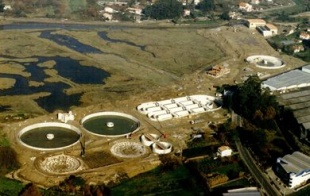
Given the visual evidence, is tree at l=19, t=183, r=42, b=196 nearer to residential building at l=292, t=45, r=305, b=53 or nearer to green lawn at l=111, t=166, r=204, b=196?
green lawn at l=111, t=166, r=204, b=196

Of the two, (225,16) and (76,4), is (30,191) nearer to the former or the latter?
(225,16)

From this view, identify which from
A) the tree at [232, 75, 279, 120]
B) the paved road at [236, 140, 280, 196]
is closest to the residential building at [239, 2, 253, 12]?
the tree at [232, 75, 279, 120]

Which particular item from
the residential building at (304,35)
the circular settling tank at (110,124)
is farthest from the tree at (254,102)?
the residential building at (304,35)

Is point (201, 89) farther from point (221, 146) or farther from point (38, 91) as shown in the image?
point (38, 91)

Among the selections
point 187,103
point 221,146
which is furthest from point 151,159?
point 187,103

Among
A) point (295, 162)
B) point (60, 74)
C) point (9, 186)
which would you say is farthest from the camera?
point (60, 74)

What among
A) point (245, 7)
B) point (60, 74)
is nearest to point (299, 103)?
point (60, 74)
